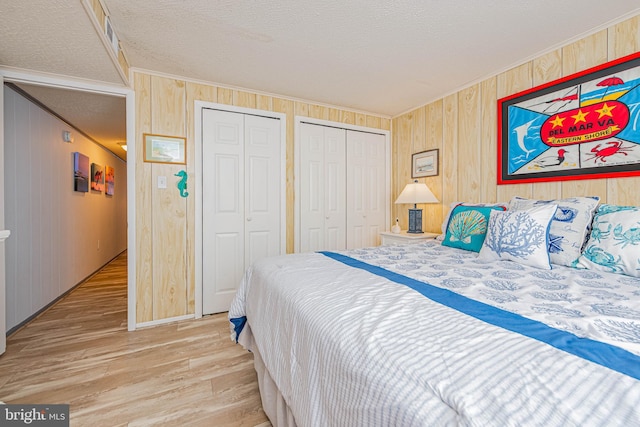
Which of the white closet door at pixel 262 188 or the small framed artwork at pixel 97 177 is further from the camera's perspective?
the small framed artwork at pixel 97 177

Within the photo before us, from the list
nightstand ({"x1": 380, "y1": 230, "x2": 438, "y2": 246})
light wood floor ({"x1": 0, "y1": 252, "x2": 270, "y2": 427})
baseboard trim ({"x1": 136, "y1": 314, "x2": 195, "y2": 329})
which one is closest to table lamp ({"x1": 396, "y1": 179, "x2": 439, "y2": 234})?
nightstand ({"x1": 380, "y1": 230, "x2": 438, "y2": 246})

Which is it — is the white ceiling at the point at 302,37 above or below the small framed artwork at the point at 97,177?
above

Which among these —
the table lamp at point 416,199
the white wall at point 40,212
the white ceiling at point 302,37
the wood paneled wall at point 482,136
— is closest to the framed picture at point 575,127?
the wood paneled wall at point 482,136

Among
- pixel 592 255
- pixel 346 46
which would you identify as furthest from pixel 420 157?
pixel 592 255

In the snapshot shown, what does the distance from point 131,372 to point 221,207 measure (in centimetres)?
156

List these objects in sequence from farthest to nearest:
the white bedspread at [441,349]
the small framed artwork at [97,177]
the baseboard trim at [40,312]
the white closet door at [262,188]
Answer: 1. the small framed artwork at [97,177]
2. the white closet door at [262,188]
3. the baseboard trim at [40,312]
4. the white bedspread at [441,349]

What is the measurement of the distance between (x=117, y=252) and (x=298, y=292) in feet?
20.7

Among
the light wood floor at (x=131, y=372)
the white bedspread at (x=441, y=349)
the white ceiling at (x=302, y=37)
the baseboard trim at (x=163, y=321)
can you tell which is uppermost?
the white ceiling at (x=302, y=37)

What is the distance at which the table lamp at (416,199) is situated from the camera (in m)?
3.13

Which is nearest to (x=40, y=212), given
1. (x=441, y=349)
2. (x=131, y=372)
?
(x=131, y=372)

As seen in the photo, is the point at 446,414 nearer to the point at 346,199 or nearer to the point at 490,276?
the point at 490,276

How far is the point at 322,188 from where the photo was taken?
137 inches

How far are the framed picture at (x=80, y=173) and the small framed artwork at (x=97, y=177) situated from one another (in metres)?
0.25

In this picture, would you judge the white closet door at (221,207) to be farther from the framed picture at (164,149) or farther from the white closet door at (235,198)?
the framed picture at (164,149)
